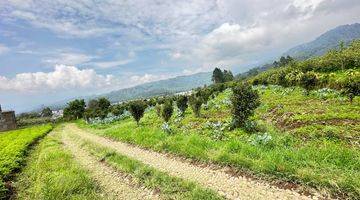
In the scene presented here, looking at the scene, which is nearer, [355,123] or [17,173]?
[355,123]

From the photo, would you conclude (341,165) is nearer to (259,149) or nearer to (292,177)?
(292,177)

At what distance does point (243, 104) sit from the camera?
19406 millimetres

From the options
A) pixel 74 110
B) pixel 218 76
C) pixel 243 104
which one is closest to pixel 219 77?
pixel 218 76

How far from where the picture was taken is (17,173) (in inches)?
703

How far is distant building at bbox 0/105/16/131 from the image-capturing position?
89.6m

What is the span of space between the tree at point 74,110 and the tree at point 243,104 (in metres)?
93.2

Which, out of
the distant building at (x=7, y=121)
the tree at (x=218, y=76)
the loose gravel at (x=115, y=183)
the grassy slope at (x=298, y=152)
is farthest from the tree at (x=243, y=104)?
the tree at (x=218, y=76)

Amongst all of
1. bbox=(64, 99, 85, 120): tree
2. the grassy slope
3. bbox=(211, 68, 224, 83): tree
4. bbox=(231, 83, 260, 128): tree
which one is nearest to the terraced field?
the grassy slope

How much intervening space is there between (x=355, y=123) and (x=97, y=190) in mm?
14874

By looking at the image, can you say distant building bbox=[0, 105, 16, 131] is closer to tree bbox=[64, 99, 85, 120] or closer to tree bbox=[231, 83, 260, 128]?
tree bbox=[64, 99, 85, 120]

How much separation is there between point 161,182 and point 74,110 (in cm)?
10245

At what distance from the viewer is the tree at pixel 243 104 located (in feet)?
63.8

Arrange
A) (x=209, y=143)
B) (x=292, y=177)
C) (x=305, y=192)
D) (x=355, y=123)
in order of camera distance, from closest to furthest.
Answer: (x=305, y=192), (x=292, y=177), (x=209, y=143), (x=355, y=123)

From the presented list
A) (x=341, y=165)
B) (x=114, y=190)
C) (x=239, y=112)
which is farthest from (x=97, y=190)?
(x=239, y=112)
